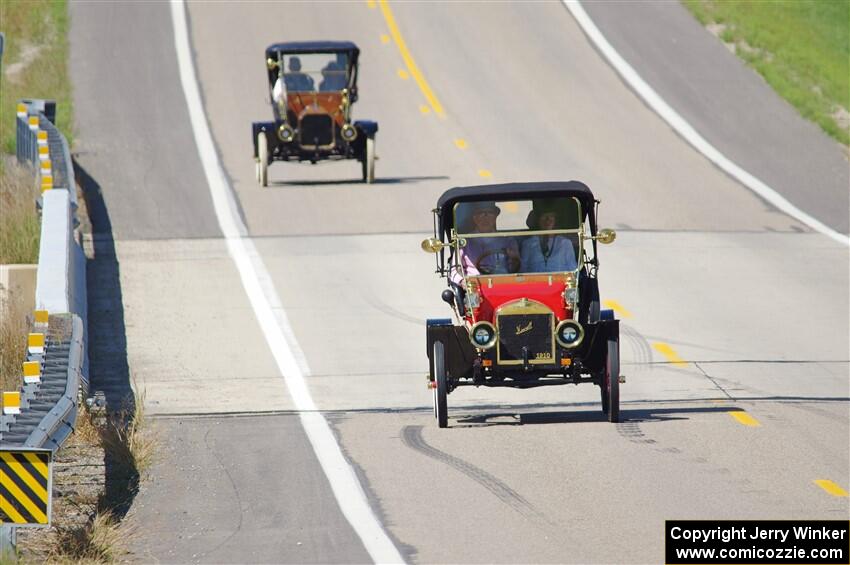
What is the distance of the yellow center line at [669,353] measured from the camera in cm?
1638

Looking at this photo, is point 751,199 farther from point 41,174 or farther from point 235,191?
point 41,174

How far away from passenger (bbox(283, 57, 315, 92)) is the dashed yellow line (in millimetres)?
8638

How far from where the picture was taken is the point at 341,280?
2009 cm

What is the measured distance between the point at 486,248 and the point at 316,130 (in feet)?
39.5

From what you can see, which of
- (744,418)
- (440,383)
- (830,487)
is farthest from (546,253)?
(830,487)

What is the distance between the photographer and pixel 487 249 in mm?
14023

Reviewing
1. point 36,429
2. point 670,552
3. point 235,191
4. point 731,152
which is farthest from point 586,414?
point 731,152

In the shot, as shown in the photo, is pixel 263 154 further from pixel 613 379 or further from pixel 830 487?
pixel 830 487

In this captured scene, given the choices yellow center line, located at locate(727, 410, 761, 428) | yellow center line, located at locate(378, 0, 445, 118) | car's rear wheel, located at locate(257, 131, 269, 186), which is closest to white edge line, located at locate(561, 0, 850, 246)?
yellow center line, located at locate(378, 0, 445, 118)

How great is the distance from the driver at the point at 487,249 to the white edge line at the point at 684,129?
436 inches

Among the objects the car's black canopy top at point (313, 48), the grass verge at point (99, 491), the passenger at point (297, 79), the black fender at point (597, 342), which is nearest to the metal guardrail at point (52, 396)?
the grass verge at point (99, 491)

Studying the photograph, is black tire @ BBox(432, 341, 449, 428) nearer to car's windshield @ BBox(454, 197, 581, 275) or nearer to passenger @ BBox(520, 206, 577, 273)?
car's windshield @ BBox(454, 197, 581, 275)

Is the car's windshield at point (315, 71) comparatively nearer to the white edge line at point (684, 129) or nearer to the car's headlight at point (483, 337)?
the white edge line at point (684, 129)

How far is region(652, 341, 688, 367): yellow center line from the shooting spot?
53.7ft
